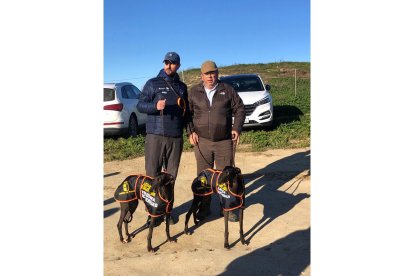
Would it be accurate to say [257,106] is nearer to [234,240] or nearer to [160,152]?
[160,152]

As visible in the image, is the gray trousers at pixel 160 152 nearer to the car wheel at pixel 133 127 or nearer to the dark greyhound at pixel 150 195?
the dark greyhound at pixel 150 195

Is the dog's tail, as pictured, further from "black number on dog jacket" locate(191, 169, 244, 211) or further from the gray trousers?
"black number on dog jacket" locate(191, 169, 244, 211)

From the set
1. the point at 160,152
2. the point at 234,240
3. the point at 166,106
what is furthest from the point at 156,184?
the point at 234,240

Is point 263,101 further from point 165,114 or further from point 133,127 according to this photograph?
point 165,114

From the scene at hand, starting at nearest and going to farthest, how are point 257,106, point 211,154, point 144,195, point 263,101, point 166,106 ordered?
point 144,195, point 166,106, point 211,154, point 257,106, point 263,101

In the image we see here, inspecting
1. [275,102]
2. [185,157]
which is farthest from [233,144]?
[275,102]

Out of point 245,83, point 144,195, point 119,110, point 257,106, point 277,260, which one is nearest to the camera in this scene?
point 277,260

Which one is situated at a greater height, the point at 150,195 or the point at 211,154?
the point at 211,154

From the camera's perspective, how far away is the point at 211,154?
16.6ft

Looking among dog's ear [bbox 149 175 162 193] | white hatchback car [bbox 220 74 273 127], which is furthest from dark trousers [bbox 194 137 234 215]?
white hatchback car [bbox 220 74 273 127]

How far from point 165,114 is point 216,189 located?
1029 mm

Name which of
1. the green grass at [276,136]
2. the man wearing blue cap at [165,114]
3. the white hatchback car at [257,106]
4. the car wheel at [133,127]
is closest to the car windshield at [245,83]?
the white hatchback car at [257,106]

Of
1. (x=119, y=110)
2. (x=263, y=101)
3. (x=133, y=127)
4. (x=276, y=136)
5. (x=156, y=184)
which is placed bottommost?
(x=156, y=184)

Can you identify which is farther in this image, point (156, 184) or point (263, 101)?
point (263, 101)
